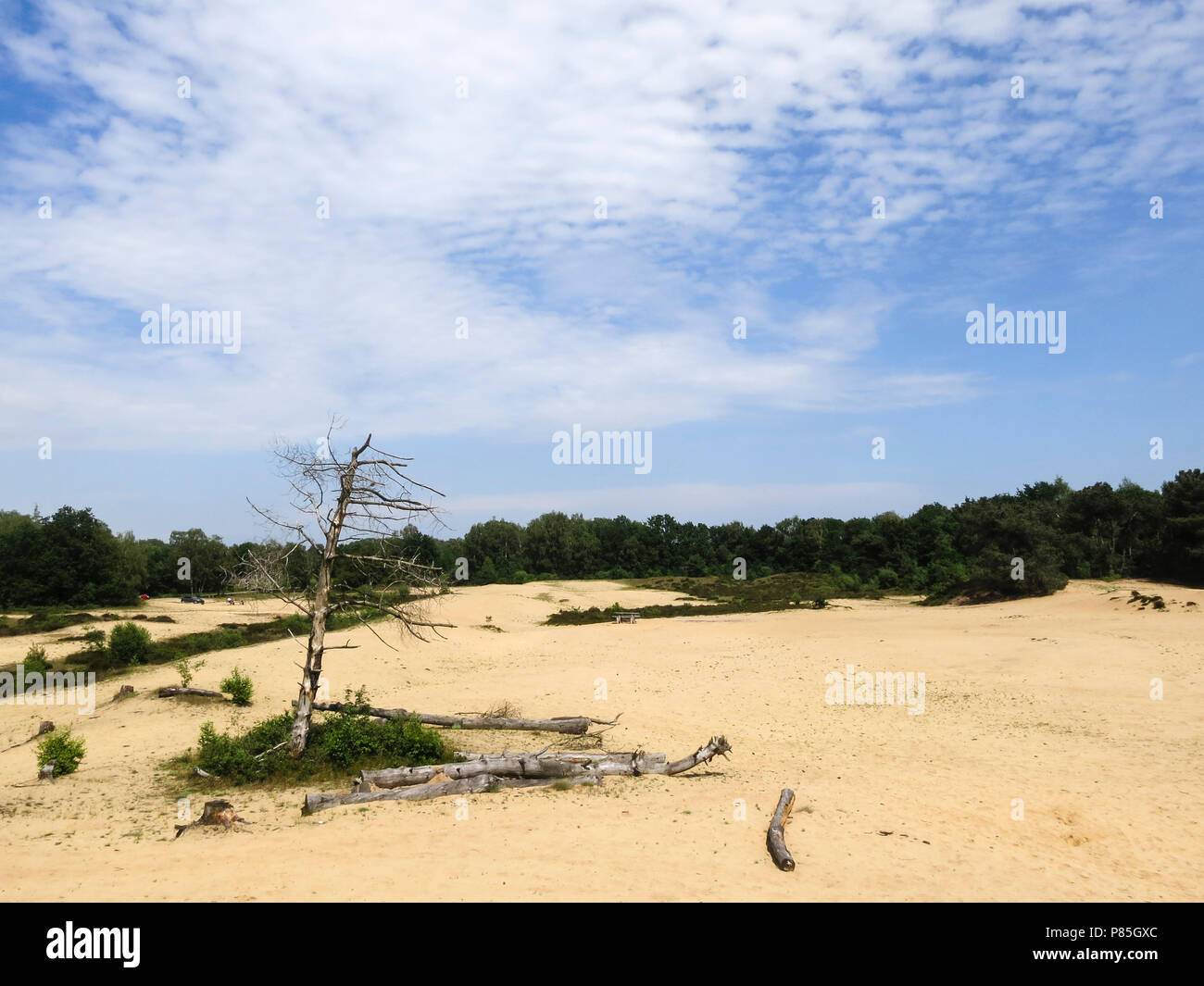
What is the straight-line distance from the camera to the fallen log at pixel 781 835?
8.89m

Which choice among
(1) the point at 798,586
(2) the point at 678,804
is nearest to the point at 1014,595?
(1) the point at 798,586

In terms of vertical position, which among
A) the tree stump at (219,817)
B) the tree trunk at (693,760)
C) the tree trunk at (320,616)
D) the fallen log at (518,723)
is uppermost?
the tree trunk at (320,616)

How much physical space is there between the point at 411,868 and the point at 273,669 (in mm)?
17196

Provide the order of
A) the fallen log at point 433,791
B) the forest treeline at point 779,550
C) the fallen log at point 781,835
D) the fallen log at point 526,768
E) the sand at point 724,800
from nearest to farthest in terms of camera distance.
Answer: the sand at point 724,800 → the fallen log at point 781,835 → the fallen log at point 433,791 → the fallen log at point 526,768 → the forest treeline at point 779,550

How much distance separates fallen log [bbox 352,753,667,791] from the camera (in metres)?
11.9

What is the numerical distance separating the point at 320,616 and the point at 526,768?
4.44 metres

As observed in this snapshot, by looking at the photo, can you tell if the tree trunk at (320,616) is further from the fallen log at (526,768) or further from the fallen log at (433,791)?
the fallen log at (433,791)

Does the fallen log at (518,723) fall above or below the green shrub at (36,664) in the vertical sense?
below

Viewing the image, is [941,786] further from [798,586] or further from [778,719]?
[798,586]

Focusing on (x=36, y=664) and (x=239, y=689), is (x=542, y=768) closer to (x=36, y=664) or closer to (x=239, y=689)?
(x=239, y=689)

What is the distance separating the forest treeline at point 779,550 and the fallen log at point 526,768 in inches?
145

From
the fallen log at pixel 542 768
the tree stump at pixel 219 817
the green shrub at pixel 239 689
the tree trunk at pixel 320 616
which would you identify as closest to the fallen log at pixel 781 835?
the fallen log at pixel 542 768

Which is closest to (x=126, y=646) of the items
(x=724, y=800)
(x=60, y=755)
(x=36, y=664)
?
(x=36, y=664)

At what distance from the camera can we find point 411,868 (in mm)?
8586
